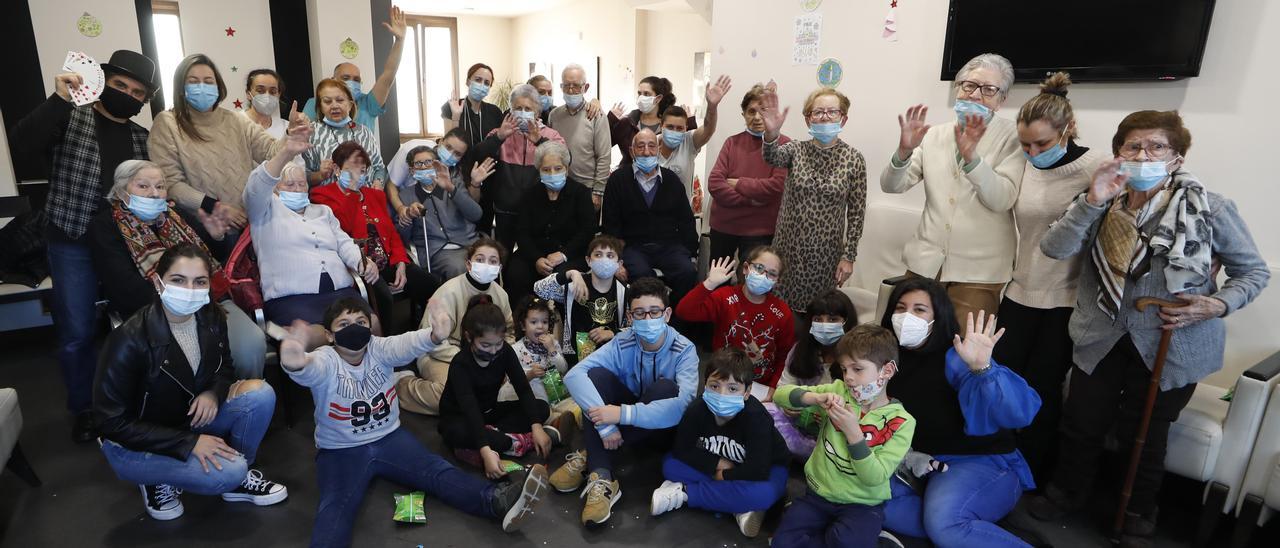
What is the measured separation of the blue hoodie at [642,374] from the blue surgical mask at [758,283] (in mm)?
476

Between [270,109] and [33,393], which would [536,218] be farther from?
[33,393]

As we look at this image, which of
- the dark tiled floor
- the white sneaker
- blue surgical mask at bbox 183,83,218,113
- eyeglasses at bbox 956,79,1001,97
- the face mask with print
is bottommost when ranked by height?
the dark tiled floor

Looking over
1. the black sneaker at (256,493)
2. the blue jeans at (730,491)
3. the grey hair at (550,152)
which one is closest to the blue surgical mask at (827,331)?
the blue jeans at (730,491)

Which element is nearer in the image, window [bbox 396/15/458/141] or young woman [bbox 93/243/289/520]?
young woman [bbox 93/243/289/520]

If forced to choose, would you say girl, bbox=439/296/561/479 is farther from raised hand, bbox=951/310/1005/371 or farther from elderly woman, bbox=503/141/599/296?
raised hand, bbox=951/310/1005/371

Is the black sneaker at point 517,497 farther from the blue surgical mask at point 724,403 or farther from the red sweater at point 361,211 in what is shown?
the red sweater at point 361,211

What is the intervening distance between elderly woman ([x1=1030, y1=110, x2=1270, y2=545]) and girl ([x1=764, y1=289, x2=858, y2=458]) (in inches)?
30.9

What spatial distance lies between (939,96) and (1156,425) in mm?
2137

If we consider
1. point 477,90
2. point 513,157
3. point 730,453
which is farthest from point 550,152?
point 730,453

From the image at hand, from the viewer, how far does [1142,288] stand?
7.64 ft

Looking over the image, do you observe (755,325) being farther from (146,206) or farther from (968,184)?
(146,206)

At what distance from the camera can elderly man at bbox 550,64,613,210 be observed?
456cm

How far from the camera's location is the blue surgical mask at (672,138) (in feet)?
13.7

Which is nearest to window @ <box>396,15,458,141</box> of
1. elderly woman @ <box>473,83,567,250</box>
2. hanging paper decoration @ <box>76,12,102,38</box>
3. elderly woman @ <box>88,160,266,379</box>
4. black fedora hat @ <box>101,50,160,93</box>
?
hanging paper decoration @ <box>76,12,102,38</box>
